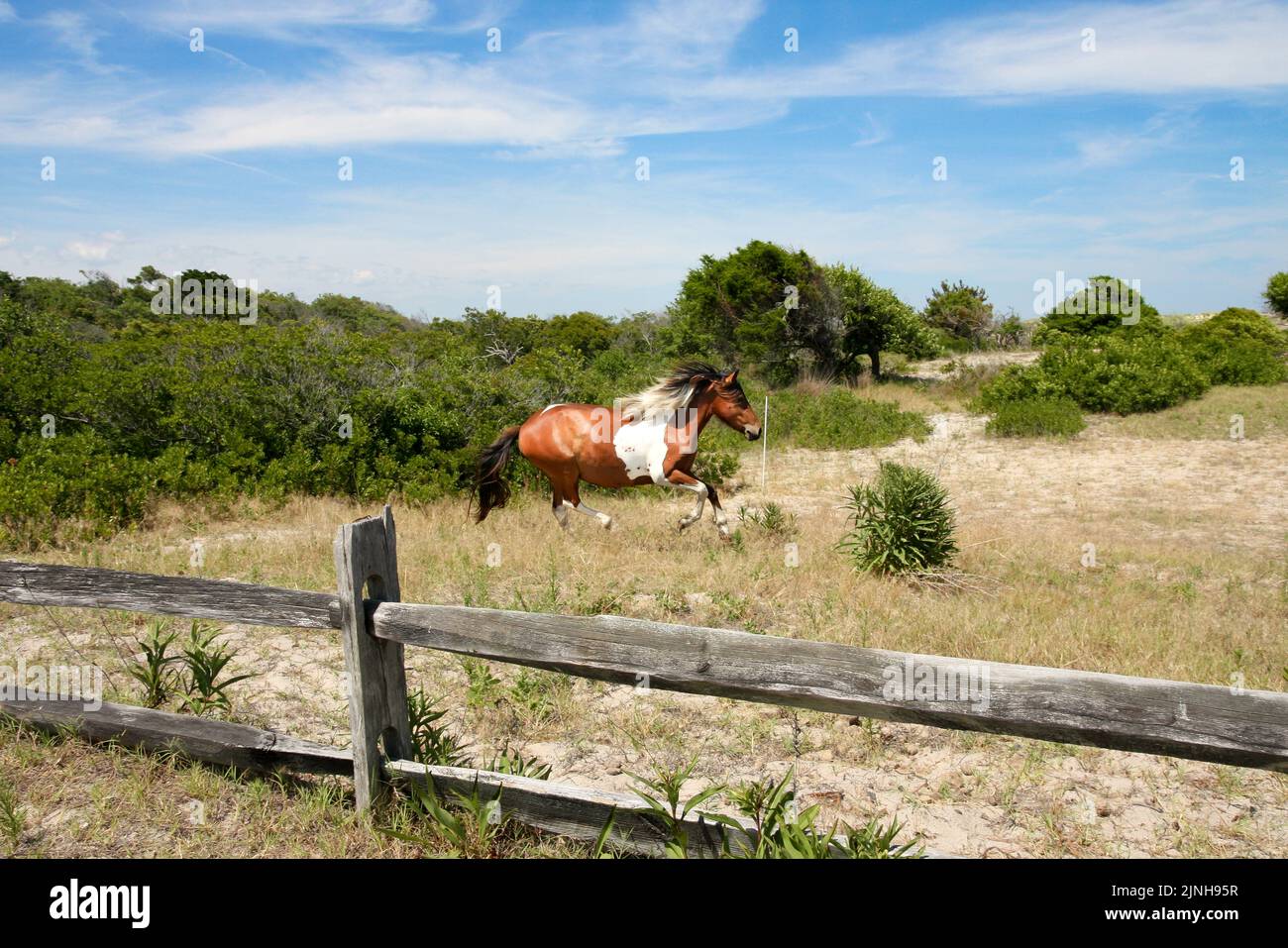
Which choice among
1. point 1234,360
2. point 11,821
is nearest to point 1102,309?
point 1234,360

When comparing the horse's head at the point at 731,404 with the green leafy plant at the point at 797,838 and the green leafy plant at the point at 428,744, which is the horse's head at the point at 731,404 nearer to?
the green leafy plant at the point at 428,744

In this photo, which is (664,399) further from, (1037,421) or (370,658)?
(1037,421)

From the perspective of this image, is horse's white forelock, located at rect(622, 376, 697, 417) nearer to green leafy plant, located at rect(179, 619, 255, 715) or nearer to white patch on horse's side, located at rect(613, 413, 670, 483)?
white patch on horse's side, located at rect(613, 413, 670, 483)

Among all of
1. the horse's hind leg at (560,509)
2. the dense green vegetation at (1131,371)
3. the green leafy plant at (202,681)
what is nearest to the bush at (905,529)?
the horse's hind leg at (560,509)

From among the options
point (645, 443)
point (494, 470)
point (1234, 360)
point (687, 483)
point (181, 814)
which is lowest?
point (181, 814)

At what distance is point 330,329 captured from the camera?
47.1 feet

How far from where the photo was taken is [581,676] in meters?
3.37

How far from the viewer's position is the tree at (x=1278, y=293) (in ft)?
126

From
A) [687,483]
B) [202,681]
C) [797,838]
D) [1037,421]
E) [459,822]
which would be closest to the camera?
[797,838]

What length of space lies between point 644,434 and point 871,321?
1970 cm

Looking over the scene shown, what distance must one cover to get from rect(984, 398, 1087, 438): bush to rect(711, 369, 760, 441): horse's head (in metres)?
12.4
